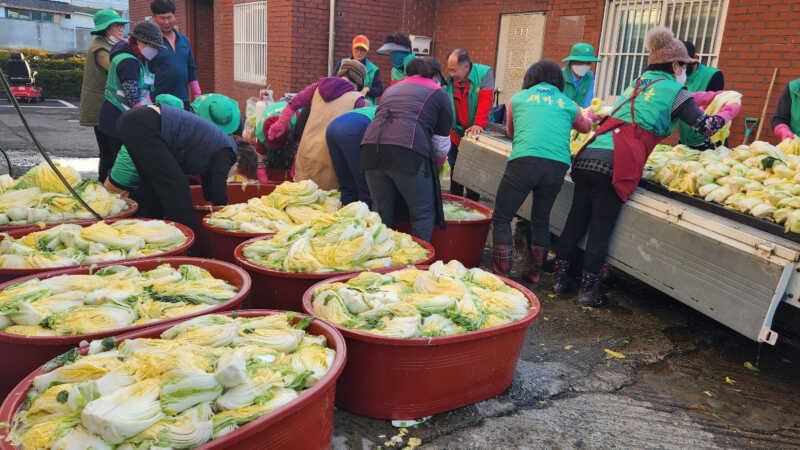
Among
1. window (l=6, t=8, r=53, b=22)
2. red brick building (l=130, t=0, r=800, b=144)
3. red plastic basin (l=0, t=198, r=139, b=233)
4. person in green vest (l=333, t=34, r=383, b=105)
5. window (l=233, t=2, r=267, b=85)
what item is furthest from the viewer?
window (l=6, t=8, r=53, b=22)

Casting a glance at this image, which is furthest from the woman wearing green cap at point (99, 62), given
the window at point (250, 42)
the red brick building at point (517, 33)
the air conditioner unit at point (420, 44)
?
the air conditioner unit at point (420, 44)

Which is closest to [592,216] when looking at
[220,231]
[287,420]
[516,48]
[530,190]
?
[530,190]

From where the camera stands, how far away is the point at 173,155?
4121 millimetres

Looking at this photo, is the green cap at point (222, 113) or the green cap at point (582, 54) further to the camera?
the green cap at point (582, 54)

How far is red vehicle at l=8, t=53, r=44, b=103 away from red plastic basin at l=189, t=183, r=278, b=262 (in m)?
16.4

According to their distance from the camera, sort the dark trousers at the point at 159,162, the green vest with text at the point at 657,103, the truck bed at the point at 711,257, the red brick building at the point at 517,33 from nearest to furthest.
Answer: the truck bed at the point at 711,257 < the dark trousers at the point at 159,162 < the green vest with text at the point at 657,103 < the red brick building at the point at 517,33

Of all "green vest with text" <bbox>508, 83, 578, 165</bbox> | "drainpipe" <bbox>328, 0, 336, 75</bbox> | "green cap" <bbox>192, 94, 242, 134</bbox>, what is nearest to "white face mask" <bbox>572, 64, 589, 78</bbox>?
"green vest with text" <bbox>508, 83, 578, 165</bbox>

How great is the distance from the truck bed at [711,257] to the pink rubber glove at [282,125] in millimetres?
3163

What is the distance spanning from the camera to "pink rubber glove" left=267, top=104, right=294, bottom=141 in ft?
17.7

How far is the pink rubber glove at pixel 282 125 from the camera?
540cm

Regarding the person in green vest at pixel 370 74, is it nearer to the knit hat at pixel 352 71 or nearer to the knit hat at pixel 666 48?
the knit hat at pixel 352 71

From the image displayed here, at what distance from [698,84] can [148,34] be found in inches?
204

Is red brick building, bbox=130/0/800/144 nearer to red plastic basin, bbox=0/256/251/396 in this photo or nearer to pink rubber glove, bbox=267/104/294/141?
pink rubber glove, bbox=267/104/294/141

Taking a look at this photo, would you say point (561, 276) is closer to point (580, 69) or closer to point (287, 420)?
point (580, 69)
